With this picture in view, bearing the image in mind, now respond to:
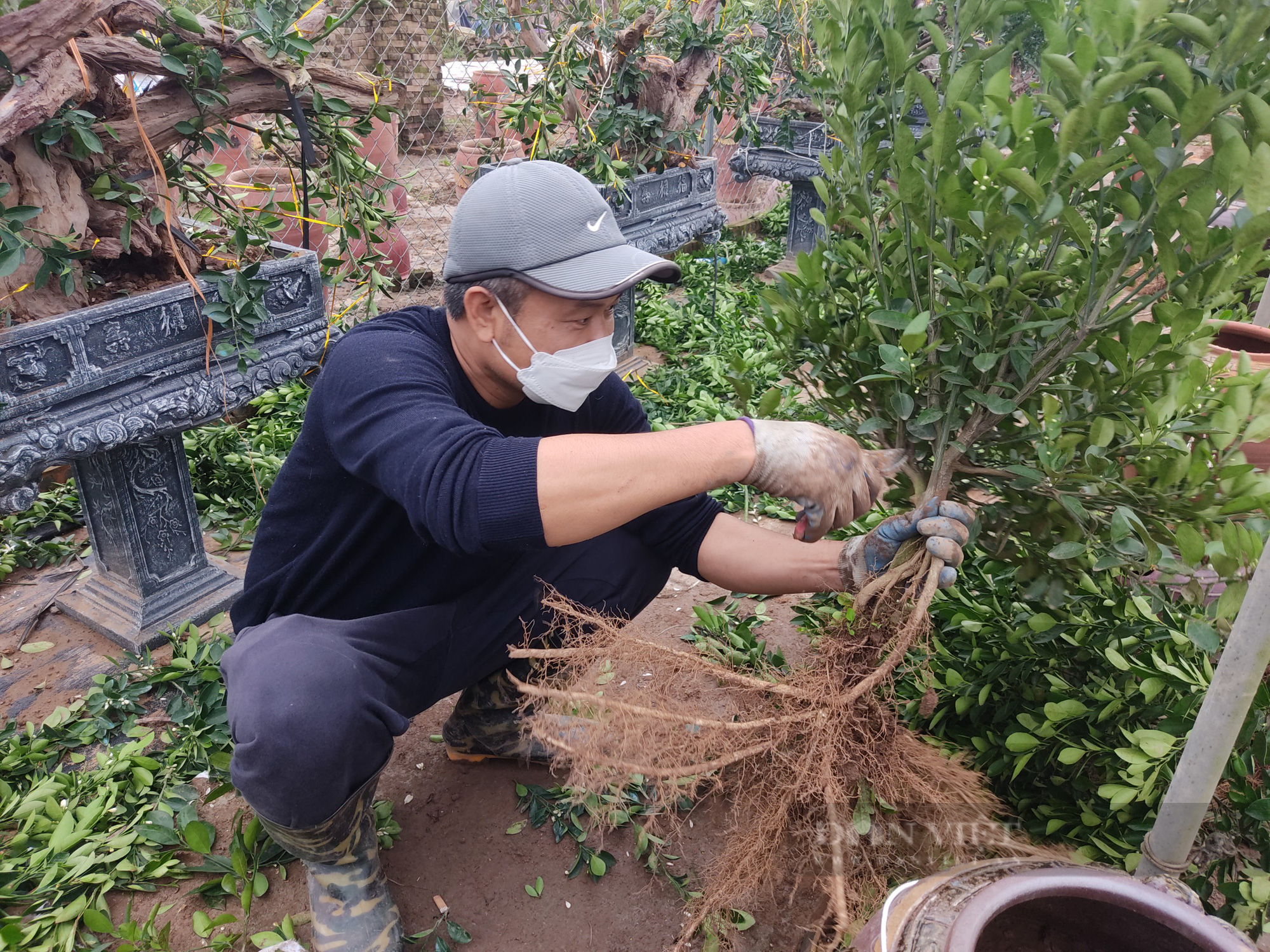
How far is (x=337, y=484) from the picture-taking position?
5.96ft

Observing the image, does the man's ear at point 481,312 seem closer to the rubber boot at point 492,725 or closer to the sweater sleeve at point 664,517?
the sweater sleeve at point 664,517

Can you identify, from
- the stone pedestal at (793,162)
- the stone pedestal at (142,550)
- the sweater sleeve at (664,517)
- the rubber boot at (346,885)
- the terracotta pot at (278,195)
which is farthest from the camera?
the stone pedestal at (793,162)

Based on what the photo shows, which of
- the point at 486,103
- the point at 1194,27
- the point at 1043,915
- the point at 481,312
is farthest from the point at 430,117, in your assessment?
the point at 1043,915

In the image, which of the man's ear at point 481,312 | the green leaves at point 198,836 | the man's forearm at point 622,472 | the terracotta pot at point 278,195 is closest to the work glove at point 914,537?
the man's forearm at point 622,472

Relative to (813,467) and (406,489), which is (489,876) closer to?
(406,489)

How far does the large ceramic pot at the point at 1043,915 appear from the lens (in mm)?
1079

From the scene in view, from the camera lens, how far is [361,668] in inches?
66.5

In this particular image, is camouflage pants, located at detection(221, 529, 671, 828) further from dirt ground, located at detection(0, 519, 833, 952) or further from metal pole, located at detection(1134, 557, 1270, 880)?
metal pole, located at detection(1134, 557, 1270, 880)

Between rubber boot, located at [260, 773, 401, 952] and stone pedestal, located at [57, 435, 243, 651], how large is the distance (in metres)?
1.35

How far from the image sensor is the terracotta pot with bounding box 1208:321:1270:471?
78.5 inches

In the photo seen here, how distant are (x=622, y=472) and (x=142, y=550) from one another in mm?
1990

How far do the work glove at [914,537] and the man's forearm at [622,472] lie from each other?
31 centimetres

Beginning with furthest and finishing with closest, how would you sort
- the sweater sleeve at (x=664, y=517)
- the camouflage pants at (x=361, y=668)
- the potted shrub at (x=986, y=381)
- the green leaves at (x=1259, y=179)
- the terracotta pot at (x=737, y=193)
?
the terracotta pot at (x=737, y=193), the sweater sleeve at (x=664, y=517), the camouflage pants at (x=361, y=668), the potted shrub at (x=986, y=381), the green leaves at (x=1259, y=179)

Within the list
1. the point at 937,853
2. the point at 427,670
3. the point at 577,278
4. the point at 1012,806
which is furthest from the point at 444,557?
the point at 1012,806
